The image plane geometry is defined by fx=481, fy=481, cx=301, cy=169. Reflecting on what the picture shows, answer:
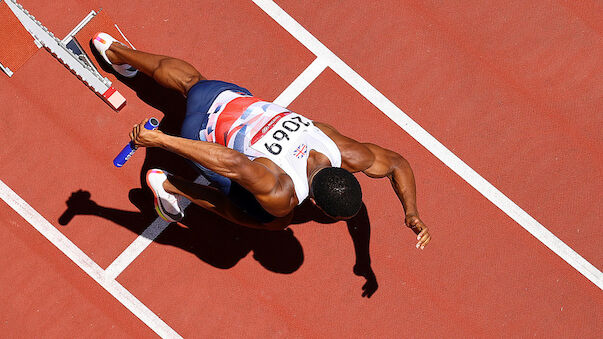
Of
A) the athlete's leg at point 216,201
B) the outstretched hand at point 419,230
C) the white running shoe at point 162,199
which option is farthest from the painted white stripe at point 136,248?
the outstretched hand at point 419,230

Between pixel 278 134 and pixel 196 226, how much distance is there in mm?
2223

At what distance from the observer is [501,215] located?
6.50 metres

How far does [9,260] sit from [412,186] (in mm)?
5020

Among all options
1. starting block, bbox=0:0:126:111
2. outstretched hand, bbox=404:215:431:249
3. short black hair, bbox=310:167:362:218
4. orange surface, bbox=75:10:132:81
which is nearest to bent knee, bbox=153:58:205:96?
starting block, bbox=0:0:126:111

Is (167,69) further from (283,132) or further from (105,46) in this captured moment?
(283,132)

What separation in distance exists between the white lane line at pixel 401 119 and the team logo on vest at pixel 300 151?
2181 millimetres

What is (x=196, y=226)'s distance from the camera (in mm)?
6219

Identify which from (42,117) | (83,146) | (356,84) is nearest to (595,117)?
(356,84)

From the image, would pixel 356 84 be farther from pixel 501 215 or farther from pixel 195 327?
pixel 195 327

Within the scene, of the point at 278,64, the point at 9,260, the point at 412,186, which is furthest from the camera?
the point at 278,64

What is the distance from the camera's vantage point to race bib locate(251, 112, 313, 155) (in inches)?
180

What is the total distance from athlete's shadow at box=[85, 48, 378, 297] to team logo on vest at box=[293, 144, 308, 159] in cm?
184

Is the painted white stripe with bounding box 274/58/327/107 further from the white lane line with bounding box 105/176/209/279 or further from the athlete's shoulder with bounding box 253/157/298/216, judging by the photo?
the athlete's shoulder with bounding box 253/157/298/216

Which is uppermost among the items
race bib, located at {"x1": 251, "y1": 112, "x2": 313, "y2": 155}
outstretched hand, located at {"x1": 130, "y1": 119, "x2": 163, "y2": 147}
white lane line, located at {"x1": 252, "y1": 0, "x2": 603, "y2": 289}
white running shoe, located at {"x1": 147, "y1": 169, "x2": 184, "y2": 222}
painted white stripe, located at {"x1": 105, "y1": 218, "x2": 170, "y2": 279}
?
white lane line, located at {"x1": 252, "y1": 0, "x2": 603, "y2": 289}
